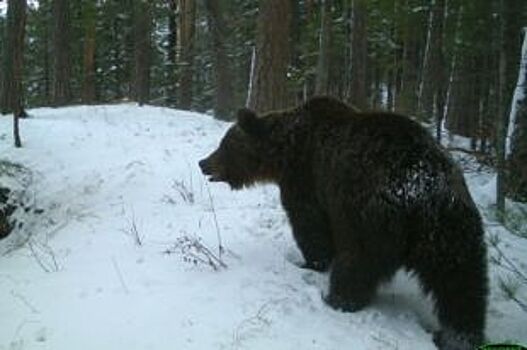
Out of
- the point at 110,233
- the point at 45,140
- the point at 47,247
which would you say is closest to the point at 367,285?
the point at 110,233

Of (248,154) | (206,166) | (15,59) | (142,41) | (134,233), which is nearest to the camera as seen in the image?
(248,154)

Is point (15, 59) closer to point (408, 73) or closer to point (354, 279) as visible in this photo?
point (354, 279)

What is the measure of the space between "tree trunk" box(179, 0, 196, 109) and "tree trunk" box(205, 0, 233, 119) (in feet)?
20.7

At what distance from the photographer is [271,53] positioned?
13594 mm

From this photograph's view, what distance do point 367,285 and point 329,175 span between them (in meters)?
1.13

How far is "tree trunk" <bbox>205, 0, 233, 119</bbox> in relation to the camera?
66.1ft

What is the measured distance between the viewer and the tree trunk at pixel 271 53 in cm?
1358

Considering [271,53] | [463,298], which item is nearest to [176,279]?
[463,298]

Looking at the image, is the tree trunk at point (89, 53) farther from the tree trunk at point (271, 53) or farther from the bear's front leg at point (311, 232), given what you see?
the bear's front leg at point (311, 232)

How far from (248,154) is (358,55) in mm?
11307

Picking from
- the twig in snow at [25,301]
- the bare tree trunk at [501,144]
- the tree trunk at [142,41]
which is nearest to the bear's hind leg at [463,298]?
the bare tree trunk at [501,144]

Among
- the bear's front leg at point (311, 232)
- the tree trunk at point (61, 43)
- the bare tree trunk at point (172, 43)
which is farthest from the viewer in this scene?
the bare tree trunk at point (172, 43)

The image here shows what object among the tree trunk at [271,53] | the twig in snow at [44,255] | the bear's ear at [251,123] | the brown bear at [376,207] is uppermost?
the tree trunk at [271,53]

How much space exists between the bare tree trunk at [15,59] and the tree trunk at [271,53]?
4.82 m
